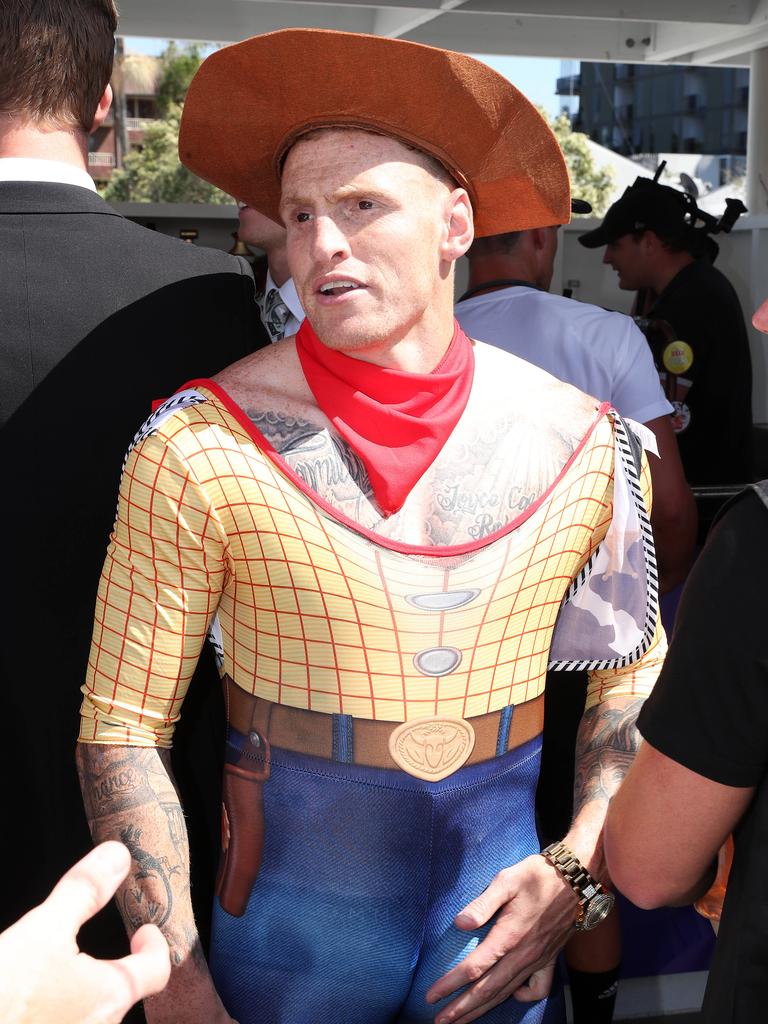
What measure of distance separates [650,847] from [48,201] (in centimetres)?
117

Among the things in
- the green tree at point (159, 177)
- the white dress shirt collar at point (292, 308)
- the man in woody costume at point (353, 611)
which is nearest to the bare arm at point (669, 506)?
the white dress shirt collar at point (292, 308)

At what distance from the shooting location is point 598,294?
20.3 feet

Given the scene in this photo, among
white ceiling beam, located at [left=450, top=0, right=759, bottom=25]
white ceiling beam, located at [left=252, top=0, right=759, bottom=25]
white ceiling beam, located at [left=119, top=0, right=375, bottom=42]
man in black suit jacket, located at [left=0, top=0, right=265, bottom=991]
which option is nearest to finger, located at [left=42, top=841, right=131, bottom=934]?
man in black suit jacket, located at [left=0, top=0, right=265, bottom=991]

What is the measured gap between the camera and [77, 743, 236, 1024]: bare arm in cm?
135

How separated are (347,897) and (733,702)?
61 cm

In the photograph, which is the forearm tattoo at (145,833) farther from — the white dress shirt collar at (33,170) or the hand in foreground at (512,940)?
the white dress shirt collar at (33,170)

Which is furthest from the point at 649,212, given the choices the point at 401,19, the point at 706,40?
the point at 706,40

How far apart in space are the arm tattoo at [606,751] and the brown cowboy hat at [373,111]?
739 millimetres

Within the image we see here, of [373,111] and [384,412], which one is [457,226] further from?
[384,412]

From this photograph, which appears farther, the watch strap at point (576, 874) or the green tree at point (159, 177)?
the green tree at point (159, 177)

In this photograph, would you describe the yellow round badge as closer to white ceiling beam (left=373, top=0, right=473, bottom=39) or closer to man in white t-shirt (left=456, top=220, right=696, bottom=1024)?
man in white t-shirt (left=456, top=220, right=696, bottom=1024)

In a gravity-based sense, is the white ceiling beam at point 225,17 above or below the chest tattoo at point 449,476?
above

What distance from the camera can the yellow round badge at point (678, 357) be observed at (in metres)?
4.11

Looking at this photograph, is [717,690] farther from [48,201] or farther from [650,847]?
[48,201]
